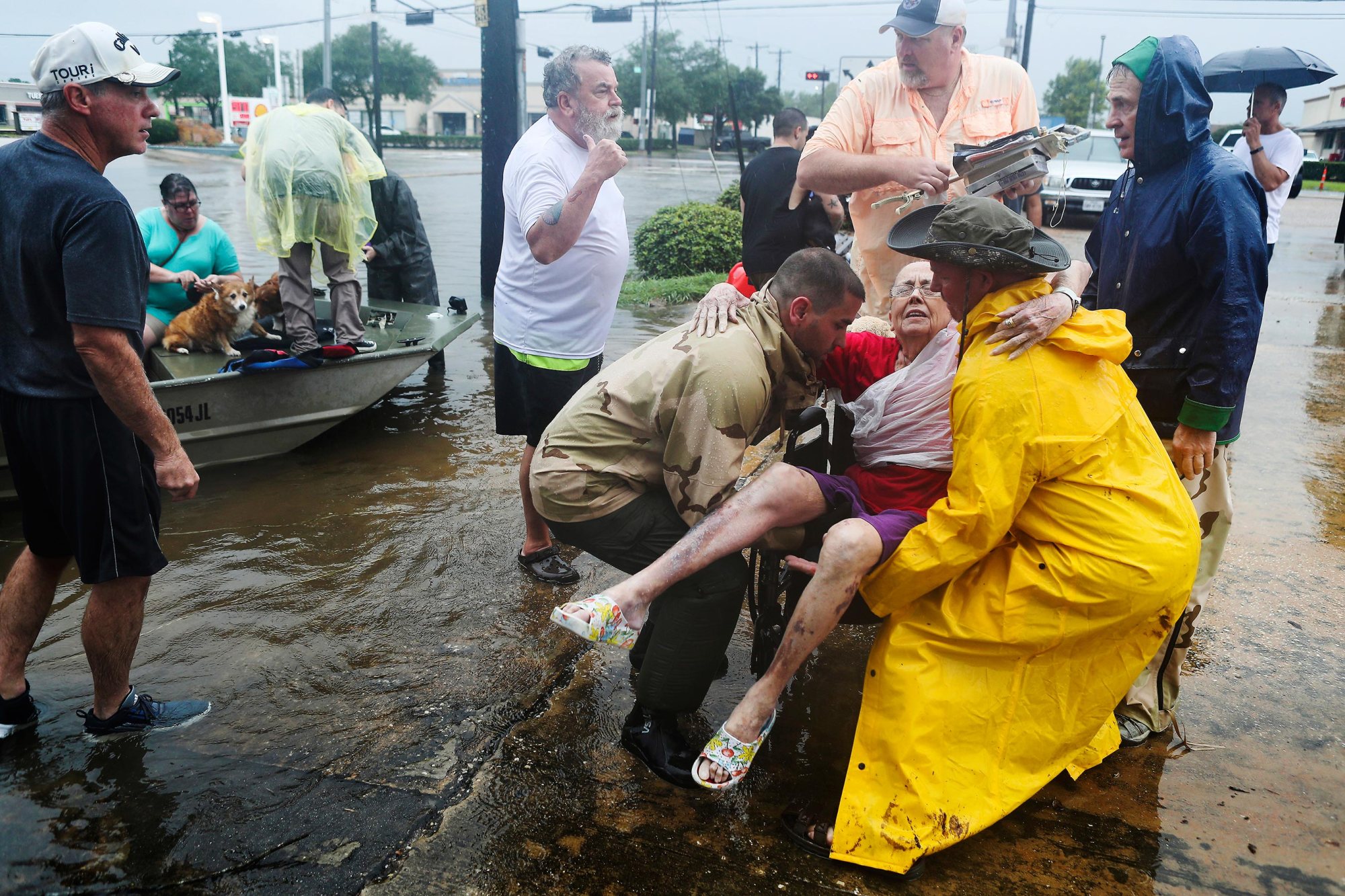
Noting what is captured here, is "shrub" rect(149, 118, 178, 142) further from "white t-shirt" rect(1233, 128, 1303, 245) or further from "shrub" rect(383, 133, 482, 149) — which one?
"white t-shirt" rect(1233, 128, 1303, 245)

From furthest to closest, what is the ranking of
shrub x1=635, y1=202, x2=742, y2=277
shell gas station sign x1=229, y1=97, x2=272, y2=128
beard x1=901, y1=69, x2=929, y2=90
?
shell gas station sign x1=229, y1=97, x2=272, y2=128, shrub x1=635, y1=202, x2=742, y2=277, beard x1=901, y1=69, x2=929, y2=90

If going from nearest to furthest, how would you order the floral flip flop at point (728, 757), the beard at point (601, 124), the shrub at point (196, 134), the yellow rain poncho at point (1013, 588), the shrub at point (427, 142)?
1. the yellow rain poncho at point (1013, 588)
2. the floral flip flop at point (728, 757)
3. the beard at point (601, 124)
4. the shrub at point (196, 134)
5. the shrub at point (427, 142)

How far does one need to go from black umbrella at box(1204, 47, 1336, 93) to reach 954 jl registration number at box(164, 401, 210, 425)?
6515 millimetres

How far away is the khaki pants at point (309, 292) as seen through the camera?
604 cm

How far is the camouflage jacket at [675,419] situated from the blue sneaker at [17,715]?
1.65 meters

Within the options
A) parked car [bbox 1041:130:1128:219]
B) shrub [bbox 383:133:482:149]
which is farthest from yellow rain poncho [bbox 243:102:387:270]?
shrub [bbox 383:133:482:149]

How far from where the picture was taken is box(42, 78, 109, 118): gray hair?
256 centimetres

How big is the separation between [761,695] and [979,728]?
0.58 meters

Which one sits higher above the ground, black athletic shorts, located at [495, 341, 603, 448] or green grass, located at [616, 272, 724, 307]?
black athletic shorts, located at [495, 341, 603, 448]

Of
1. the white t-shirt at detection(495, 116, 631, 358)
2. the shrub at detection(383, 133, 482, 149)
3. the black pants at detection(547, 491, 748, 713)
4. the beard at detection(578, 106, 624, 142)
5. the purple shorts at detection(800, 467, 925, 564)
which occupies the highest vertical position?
the shrub at detection(383, 133, 482, 149)

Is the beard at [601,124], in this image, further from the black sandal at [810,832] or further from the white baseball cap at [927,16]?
the black sandal at [810,832]

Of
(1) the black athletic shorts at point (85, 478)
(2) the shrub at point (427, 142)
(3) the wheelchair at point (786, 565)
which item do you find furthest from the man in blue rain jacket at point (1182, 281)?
(2) the shrub at point (427, 142)

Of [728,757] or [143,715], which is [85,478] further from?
[728,757]

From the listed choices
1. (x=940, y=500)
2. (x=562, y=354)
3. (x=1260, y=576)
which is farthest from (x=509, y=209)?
(x=1260, y=576)
